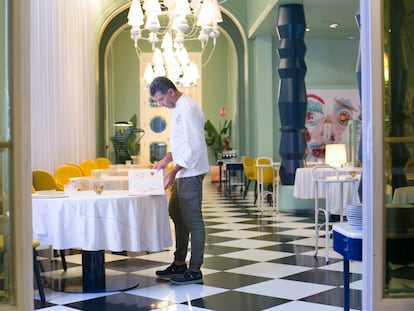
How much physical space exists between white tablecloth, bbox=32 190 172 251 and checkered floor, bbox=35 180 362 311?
39cm

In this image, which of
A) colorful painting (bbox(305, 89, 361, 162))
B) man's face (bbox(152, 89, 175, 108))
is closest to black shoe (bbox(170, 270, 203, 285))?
man's face (bbox(152, 89, 175, 108))

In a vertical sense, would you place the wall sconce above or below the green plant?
below

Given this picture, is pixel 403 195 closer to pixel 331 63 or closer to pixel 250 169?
pixel 250 169

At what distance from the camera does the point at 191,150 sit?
15.0 feet

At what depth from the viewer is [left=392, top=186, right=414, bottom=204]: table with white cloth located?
2758mm

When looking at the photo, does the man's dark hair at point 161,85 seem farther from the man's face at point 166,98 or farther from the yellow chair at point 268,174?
the yellow chair at point 268,174

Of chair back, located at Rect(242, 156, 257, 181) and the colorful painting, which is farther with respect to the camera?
the colorful painting

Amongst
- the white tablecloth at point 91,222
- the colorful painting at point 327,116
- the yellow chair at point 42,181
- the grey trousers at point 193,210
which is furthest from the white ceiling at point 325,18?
the white tablecloth at point 91,222

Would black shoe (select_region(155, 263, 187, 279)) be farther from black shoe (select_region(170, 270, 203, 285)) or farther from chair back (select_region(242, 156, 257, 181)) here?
chair back (select_region(242, 156, 257, 181))

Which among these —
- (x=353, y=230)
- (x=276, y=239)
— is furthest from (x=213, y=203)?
(x=353, y=230)

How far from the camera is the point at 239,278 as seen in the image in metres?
4.82

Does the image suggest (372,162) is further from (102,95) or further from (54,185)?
(102,95)

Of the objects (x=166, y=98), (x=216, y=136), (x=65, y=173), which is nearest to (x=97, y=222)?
(x=166, y=98)

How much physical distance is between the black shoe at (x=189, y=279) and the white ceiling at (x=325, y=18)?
6.69m
